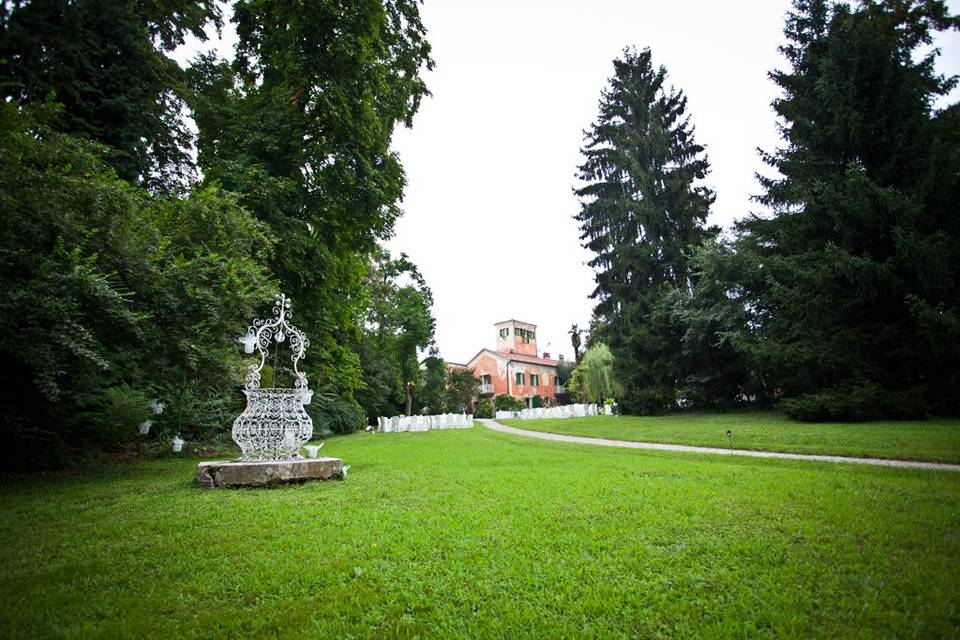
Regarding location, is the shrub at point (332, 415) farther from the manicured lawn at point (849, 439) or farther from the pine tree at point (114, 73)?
the manicured lawn at point (849, 439)

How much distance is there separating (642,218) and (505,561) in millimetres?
22742

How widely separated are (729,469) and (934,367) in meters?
11.5

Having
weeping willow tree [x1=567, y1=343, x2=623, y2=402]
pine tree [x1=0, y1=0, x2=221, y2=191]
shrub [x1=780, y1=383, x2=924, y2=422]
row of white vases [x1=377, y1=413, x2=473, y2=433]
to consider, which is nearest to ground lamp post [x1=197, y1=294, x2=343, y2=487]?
pine tree [x1=0, y1=0, x2=221, y2=191]

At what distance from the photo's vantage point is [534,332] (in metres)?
55.1

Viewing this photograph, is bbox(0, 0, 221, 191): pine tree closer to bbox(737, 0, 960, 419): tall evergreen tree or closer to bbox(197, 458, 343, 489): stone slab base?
bbox(197, 458, 343, 489): stone slab base

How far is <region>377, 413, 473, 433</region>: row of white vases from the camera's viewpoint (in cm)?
2345

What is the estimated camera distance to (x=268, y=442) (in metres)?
7.23

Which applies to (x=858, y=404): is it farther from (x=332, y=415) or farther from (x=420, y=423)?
(x=332, y=415)

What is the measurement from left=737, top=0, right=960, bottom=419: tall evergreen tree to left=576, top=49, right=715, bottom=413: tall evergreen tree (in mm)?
5694

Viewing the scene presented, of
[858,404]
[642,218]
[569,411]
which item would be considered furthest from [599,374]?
[858,404]

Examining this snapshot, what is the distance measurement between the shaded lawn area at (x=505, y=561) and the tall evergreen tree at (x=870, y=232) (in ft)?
31.0

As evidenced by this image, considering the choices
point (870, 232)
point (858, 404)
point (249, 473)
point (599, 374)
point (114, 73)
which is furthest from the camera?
point (599, 374)

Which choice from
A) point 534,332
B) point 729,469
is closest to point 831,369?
point 729,469

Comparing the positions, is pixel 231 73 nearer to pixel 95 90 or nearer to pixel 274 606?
pixel 95 90
